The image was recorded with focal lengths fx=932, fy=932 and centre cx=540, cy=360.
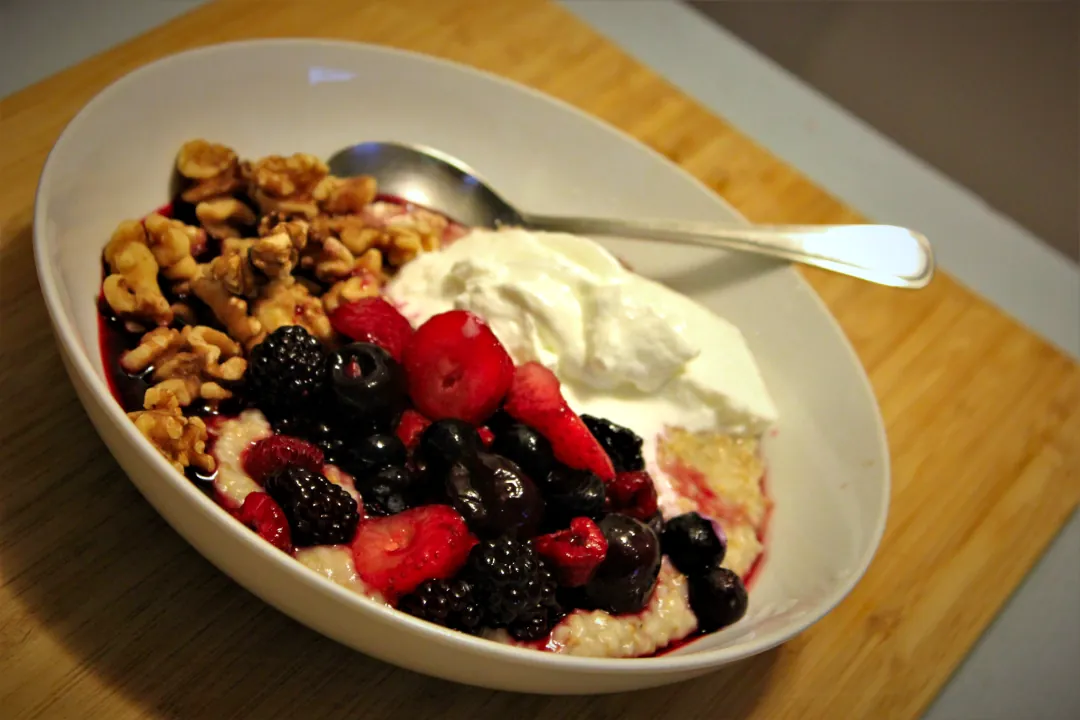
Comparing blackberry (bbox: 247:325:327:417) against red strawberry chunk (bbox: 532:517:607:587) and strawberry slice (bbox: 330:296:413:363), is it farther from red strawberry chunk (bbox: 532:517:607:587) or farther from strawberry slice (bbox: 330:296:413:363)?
red strawberry chunk (bbox: 532:517:607:587)

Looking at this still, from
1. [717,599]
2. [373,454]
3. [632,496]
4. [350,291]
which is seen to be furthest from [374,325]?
[717,599]

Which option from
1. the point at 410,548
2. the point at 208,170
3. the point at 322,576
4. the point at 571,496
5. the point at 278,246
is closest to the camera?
the point at 322,576

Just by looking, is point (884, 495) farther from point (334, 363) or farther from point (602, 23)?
point (602, 23)

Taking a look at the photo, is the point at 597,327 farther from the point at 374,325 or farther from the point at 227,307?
the point at 227,307

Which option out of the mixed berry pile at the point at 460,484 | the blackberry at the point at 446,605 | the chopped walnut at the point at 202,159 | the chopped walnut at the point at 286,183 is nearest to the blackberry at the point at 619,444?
the mixed berry pile at the point at 460,484

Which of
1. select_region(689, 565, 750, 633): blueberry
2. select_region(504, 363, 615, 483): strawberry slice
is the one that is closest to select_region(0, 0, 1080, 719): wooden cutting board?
select_region(689, 565, 750, 633): blueberry

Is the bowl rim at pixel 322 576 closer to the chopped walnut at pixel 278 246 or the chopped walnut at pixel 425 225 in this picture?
the chopped walnut at pixel 278 246
